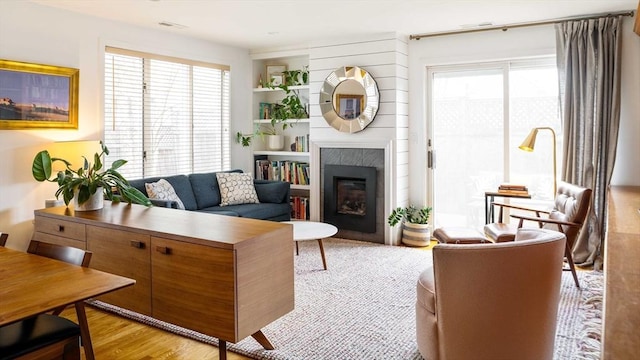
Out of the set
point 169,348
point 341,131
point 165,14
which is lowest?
point 169,348

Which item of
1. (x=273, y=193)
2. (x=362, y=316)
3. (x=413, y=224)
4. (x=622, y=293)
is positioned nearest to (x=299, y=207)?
(x=273, y=193)

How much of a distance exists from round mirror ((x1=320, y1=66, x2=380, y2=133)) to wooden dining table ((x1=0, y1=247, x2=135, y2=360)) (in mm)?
3795

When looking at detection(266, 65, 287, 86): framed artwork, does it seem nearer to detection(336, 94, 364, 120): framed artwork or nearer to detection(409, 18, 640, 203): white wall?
detection(336, 94, 364, 120): framed artwork

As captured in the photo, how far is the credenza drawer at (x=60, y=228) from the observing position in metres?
2.93

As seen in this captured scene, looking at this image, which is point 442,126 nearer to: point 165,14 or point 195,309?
point 165,14

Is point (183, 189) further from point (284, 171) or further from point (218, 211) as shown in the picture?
point (284, 171)

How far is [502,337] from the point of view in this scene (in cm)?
210

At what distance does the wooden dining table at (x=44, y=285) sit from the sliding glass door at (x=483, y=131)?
4285mm

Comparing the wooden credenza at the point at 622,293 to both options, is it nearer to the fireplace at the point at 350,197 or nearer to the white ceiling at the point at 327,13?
the white ceiling at the point at 327,13

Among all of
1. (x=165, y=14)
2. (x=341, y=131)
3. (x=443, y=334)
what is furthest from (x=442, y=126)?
(x=443, y=334)

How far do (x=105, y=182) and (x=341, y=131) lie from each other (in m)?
2.89

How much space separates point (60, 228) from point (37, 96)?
1.58 m

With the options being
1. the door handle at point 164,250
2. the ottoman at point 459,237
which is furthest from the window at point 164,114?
the ottoman at point 459,237

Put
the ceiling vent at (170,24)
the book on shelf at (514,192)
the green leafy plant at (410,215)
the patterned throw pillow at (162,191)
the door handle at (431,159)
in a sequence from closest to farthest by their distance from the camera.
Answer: the patterned throw pillow at (162,191), the book on shelf at (514,192), the ceiling vent at (170,24), the green leafy plant at (410,215), the door handle at (431,159)
